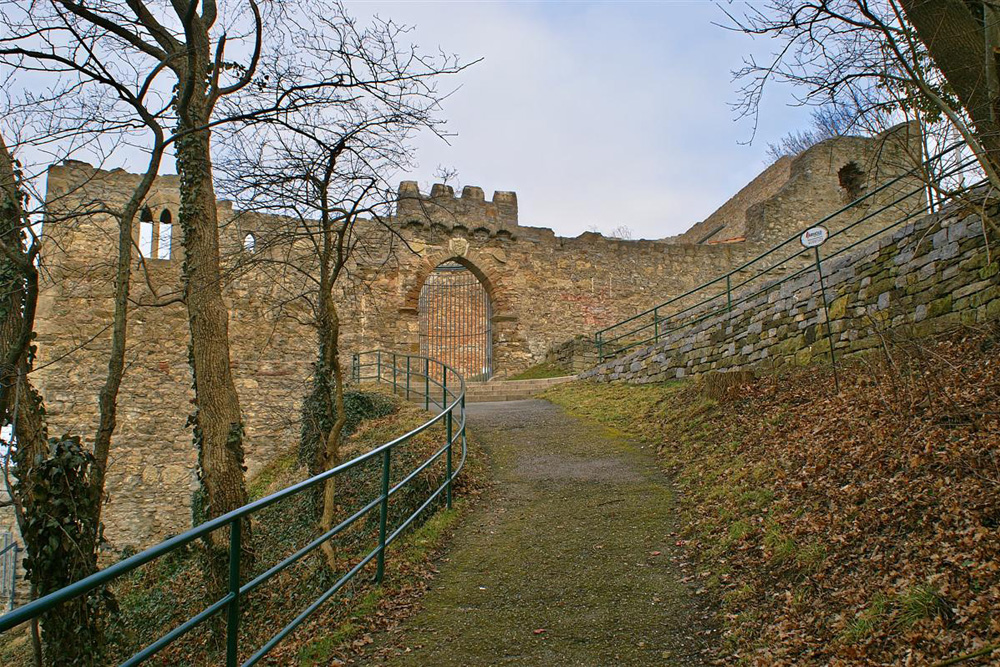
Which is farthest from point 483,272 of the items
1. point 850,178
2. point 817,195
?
point 850,178

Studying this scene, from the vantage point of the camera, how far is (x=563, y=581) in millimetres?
4457

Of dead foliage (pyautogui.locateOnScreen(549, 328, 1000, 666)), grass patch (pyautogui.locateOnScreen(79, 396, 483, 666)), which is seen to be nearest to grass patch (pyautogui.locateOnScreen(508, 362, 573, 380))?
grass patch (pyautogui.locateOnScreen(79, 396, 483, 666))

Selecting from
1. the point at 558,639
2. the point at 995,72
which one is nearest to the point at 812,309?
the point at 995,72

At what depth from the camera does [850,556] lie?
3.78 metres

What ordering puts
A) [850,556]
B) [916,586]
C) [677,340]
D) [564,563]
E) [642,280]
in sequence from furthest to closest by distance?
[642,280]
[677,340]
[564,563]
[850,556]
[916,586]

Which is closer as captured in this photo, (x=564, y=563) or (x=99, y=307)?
(x=564, y=563)

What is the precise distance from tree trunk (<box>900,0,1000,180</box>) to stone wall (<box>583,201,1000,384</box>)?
135 centimetres

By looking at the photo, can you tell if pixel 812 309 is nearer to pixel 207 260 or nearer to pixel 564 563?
pixel 564 563

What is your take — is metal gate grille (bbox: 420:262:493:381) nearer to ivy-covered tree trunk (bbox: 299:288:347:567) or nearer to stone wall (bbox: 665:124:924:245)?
stone wall (bbox: 665:124:924:245)

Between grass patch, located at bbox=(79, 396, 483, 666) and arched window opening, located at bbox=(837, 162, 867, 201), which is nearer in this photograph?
grass patch, located at bbox=(79, 396, 483, 666)

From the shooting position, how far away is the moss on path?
3.65 m

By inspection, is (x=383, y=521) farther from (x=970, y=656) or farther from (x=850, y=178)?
(x=850, y=178)

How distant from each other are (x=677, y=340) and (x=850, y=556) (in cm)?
763

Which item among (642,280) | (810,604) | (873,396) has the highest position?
(642,280)
